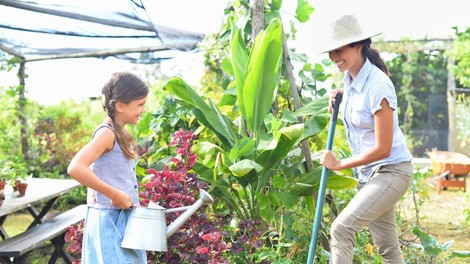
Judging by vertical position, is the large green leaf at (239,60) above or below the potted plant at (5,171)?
above

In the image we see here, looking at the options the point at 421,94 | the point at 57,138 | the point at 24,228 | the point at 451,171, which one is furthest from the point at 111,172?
the point at 421,94

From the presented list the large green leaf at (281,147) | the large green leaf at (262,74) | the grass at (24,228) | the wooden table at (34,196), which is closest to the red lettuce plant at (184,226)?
the large green leaf at (281,147)

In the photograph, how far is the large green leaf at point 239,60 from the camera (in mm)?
3889

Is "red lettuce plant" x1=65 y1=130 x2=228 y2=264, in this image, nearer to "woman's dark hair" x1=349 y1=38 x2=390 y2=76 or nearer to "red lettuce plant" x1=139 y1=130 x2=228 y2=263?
"red lettuce plant" x1=139 y1=130 x2=228 y2=263

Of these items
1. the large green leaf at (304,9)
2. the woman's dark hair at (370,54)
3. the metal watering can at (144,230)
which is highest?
the large green leaf at (304,9)

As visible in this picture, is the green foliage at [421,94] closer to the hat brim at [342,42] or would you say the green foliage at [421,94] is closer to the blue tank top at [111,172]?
the hat brim at [342,42]

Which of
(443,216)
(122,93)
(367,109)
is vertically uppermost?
(122,93)

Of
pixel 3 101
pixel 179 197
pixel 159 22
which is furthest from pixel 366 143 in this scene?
pixel 3 101

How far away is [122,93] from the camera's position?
→ 261cm

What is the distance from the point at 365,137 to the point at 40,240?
2.10 meters

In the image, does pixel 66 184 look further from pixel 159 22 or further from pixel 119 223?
pixel 119 223

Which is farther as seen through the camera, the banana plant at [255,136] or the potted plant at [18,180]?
the potted plant at [18,180]

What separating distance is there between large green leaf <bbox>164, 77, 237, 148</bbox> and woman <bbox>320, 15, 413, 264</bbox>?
1.10 meters

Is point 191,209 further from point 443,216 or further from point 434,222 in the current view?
point 443,216
